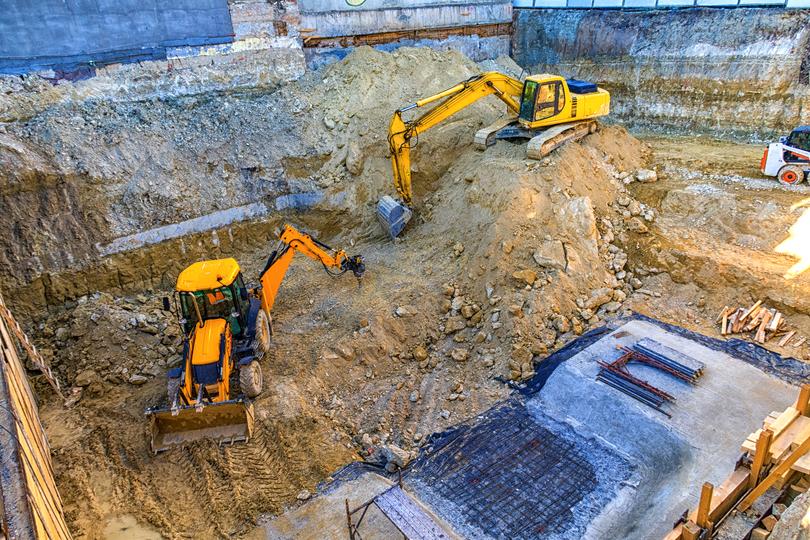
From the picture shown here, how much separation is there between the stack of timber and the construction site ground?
132cm

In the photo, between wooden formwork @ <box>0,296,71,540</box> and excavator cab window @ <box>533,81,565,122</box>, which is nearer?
wooden formwork @ <box>0,296,71,540</box>

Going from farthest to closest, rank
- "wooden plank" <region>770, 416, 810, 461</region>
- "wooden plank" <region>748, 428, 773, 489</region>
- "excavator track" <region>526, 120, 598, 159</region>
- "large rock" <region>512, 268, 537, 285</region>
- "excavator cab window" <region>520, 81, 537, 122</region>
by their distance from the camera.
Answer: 1. "excavator cab window" <region>520, 81, 537, 122</region>
2. "excavator track" <region>526, 120, 598, 159</region>
3. "large rock" <region>512, 268, 537, 285</region>
4. "wooden plank" <region>770, 416, 810, 461</region>
5. "wooden plank" <region>748, 428, 773, 489</region>

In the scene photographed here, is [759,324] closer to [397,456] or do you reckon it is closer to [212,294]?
[397,456]

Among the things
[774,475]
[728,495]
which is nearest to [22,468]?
[728,495]

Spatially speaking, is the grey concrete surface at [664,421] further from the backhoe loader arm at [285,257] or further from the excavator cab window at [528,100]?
the excavator cab window at [528,100]

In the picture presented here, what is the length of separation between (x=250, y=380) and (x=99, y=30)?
10384 mm

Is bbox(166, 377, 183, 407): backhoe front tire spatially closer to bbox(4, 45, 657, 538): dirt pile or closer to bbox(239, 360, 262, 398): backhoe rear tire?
bbox(4, 45, 657, 538): dirt pile

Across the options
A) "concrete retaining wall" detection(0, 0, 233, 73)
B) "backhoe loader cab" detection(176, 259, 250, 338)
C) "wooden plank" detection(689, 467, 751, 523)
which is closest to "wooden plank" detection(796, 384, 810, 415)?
"wooden plank" detection(689, 467, 751, 523)

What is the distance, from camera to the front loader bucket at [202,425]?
25.6 feet

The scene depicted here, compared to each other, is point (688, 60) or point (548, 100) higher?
point (688, 60)

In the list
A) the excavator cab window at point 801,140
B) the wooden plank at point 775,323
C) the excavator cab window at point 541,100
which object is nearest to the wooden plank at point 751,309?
the wooden plank at point 775,323

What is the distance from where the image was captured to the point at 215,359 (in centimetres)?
802

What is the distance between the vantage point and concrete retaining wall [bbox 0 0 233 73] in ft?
41.1

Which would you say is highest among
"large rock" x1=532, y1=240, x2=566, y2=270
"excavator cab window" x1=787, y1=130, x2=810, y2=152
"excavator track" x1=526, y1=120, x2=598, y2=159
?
"excavator track" x1=526, y1=120, x2=598, y2=159
